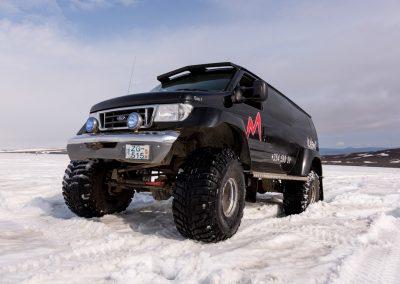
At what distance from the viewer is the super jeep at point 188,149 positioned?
3.91 m

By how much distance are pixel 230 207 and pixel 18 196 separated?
172 inches

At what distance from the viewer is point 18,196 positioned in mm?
6949

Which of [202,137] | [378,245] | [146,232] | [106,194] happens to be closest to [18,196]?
[106,194]

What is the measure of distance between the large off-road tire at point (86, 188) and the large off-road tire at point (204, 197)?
1518 millimetres

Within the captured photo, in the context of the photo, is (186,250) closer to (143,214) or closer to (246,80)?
(143,214)

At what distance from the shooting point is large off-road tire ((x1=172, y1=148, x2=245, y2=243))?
151 inches

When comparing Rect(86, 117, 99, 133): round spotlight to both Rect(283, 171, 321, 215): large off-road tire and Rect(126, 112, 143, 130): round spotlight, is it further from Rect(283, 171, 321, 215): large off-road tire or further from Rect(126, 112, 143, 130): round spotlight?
Rect(283, 171, 321, 215): large off-road tire

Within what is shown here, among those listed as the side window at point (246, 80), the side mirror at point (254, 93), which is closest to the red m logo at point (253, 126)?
→ the side mirror at point (254, 93)

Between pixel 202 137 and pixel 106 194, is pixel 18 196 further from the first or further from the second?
pixel 202 137

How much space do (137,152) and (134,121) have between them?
0.44 metres

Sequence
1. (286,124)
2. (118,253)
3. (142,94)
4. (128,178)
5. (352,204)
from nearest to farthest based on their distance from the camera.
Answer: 1. (118,253)
2. (142,94)
3. (128,178)
4. (286,124)
5. (352,204)

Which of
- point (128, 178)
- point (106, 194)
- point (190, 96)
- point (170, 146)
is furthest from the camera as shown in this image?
point (106, 194)

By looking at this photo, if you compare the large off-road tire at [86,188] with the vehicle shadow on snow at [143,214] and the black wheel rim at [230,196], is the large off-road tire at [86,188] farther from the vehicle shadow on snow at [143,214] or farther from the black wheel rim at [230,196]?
the black wheel rim at [230,196]

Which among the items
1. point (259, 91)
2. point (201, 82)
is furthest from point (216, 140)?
point (201, 82)
